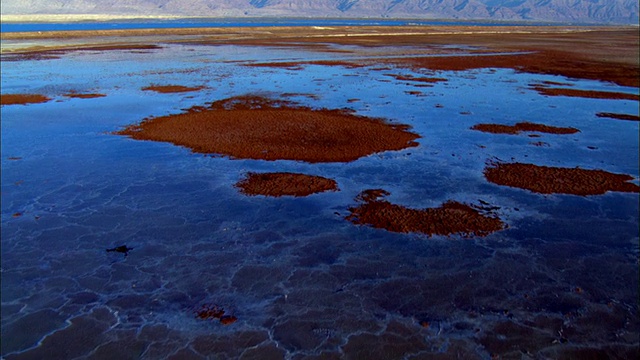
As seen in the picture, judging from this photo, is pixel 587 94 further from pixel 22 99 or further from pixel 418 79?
pixel 22 99

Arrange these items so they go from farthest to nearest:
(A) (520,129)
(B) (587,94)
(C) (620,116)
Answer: (B) (587,94) → (C) (620,116) → (A) (520,129)

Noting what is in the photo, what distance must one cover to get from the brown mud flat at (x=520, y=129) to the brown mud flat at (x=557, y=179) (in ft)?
15.6

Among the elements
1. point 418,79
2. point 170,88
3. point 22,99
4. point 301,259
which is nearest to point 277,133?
point 301,259

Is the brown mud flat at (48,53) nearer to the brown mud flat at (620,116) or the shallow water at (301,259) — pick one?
the shallow water at (301,259)

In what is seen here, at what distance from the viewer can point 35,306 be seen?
8.33 metres

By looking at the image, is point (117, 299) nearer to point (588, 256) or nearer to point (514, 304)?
point (514, 304)

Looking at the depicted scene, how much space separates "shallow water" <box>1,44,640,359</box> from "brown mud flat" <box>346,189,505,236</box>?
41cm

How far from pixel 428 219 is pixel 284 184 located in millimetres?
4435

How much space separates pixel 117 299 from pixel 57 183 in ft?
22.7

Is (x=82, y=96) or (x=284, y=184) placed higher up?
(x=82, y=96)

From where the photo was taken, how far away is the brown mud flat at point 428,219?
1120cm

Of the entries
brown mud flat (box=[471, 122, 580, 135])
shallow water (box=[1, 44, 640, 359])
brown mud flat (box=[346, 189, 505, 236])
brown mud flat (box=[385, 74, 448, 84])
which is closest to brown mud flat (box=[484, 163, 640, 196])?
shallow water (box=[1, 44, 640, 359])

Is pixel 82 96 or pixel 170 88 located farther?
pixel 170 88

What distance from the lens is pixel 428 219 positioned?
11656 mm
